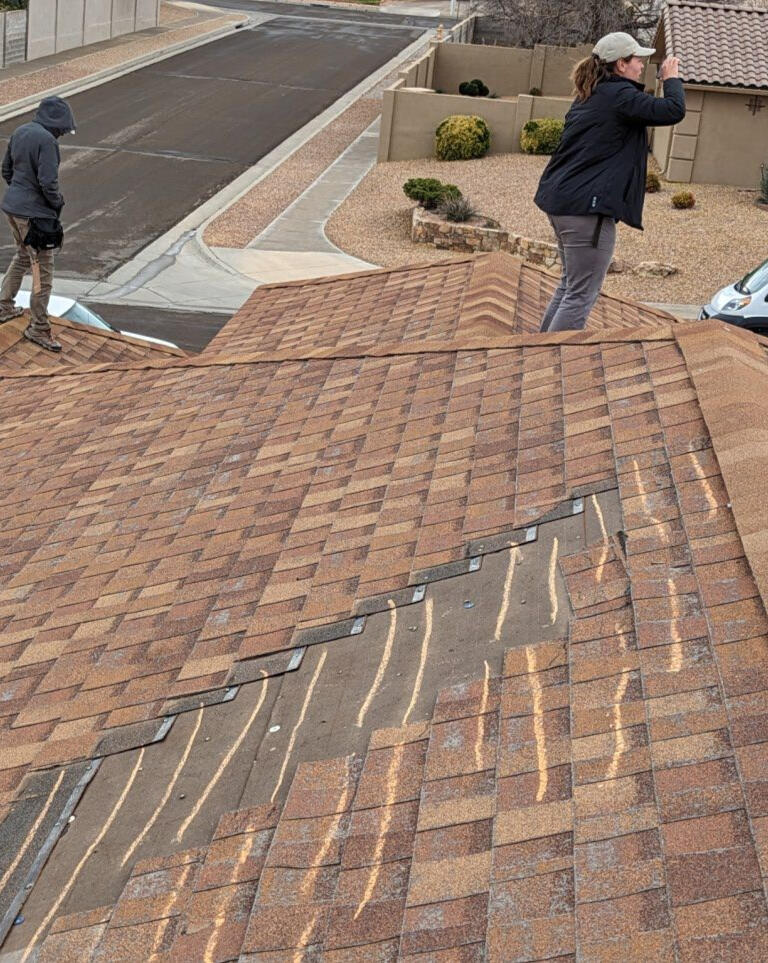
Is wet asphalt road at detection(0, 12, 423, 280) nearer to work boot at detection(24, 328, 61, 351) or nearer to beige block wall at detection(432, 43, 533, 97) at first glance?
beige block wall at detection(432, 43, 533, 97)

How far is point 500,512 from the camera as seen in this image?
15.6 ft

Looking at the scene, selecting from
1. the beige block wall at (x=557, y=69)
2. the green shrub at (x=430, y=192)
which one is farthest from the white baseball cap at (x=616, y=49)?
the beige block wall at (x=557, y=69)

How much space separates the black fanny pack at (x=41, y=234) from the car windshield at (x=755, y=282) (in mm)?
10454

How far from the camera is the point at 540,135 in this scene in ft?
102

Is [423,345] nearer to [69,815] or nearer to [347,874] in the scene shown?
[69,815]

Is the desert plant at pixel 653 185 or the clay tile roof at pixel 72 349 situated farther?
the desert plant at pixel 653 185

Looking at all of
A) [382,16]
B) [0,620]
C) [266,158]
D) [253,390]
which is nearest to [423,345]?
[253,390]

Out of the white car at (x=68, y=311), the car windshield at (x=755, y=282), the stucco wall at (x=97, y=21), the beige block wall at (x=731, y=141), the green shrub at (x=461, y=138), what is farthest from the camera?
the stucco wall at (x=97, y=21)

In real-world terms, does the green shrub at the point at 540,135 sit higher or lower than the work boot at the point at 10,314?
higher

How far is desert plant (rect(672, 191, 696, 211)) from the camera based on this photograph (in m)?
26.4

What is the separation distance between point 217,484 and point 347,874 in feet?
9.95

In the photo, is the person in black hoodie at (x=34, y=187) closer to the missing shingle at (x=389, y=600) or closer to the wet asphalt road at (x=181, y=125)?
the missing shingle at (x=389, y=600)

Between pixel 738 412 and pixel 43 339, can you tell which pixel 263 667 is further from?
pixel 43 339

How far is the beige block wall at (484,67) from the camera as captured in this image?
129ft
